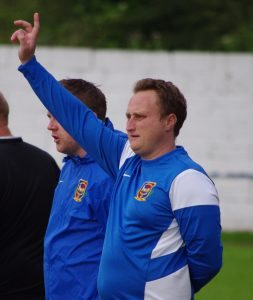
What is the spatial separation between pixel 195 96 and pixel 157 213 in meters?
9.08

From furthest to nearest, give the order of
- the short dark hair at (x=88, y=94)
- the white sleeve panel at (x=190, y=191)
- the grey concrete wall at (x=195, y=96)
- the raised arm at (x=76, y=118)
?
the grey concrete wall at (x=195, y=96) < the short dark hair at (x=88, y=94) < the raised arm at (x=76, y=118) < the white sleeve panel at (x=190, y=191)

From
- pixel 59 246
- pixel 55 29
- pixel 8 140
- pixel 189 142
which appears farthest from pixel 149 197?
pixel 55 29

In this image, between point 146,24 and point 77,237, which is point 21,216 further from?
point 146,24

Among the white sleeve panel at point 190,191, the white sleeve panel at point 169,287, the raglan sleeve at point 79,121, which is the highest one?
the raglan sleeve at point 79,121

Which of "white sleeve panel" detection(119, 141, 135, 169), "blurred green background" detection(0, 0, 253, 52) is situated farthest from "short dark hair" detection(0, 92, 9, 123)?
"blurred green background" detection(0, 0, 253, 52)

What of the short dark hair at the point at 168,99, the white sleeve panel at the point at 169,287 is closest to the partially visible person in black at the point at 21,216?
the short dark hair at the point at 168,99

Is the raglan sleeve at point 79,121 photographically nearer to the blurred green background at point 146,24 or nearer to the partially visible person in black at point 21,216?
the partially visible person in black at point 21,216

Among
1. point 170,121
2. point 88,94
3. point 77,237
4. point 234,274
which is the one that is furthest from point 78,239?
point 234,274

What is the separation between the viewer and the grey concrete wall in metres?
13.6

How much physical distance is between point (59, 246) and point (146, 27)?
38.0ft

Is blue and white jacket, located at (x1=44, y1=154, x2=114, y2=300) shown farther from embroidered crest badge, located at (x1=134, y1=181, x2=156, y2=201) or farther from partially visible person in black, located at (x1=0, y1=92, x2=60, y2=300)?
embroidered crest badge, located at (x1=134, y1=181, x2=156, y2=201)

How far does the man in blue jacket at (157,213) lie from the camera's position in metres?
4.62

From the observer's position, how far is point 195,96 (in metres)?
13.6

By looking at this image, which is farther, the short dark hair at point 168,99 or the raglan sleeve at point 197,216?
the short dark hair at point 168,99
